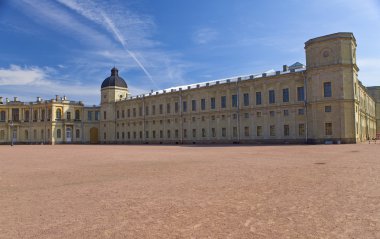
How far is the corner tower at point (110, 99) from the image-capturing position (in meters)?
74.8

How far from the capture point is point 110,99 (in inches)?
2955

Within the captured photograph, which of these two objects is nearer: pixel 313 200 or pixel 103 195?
pixel 313 200

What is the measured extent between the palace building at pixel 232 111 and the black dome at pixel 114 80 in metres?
0.24

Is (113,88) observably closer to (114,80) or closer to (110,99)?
(114,80)

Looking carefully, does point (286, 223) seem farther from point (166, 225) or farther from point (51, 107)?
point (51, 107)

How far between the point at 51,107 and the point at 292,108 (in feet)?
184

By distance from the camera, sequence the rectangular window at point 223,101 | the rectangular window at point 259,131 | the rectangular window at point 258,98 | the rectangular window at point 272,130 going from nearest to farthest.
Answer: the rectangular window at point 272,130
the rectangular window at point 259,131
the rectangular window at point 258,98
the rectangular window at point 223,101

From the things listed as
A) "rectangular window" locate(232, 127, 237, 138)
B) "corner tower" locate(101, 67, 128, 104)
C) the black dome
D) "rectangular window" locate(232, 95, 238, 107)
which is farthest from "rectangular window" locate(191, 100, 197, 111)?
the black dome

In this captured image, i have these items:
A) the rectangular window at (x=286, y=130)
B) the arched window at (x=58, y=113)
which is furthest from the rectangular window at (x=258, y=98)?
the arched window at (x=58, y=113)

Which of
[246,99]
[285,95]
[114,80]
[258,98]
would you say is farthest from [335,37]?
[114,80]

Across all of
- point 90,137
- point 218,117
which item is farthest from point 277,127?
point 90,137

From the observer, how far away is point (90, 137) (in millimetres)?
79625

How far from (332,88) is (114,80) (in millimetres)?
49937

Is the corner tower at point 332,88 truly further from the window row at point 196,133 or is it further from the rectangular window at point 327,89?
the window row at point 196,133
